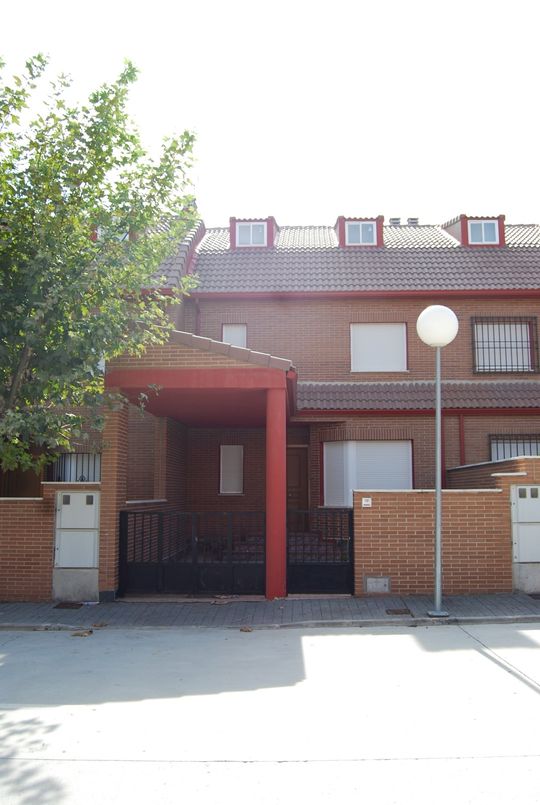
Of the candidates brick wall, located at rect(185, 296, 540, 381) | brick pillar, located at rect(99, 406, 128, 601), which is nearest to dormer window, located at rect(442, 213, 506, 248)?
brick wall, located at rect(185, 296, 540, 381)

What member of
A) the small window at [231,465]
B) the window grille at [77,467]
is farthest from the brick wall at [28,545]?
the small window at [231,465]

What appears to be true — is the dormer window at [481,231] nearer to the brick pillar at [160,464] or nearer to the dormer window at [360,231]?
the dormer window at [360,231]

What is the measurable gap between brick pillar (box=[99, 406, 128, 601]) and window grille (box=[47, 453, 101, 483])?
5.17 metres

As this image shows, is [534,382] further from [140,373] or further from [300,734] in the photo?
[300,734]

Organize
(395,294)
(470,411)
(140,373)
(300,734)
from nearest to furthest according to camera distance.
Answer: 1. (300,734)
2. (140,373)
3. (470,411)
4. (395,294)

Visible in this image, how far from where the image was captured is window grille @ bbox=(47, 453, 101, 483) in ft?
52.9

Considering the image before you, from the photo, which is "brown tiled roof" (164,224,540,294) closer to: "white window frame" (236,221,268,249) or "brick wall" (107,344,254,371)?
"white window frame" (236,221,268,249)

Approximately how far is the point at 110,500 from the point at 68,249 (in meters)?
4.01

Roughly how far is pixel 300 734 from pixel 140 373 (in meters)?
6.72

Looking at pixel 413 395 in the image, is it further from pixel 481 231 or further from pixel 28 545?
pixel 28 545

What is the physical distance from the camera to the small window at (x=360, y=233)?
2025cm

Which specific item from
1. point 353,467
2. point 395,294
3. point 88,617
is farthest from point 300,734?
point 395,294

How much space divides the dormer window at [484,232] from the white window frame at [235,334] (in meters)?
7.12

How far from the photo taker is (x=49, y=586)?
35.5 ft
